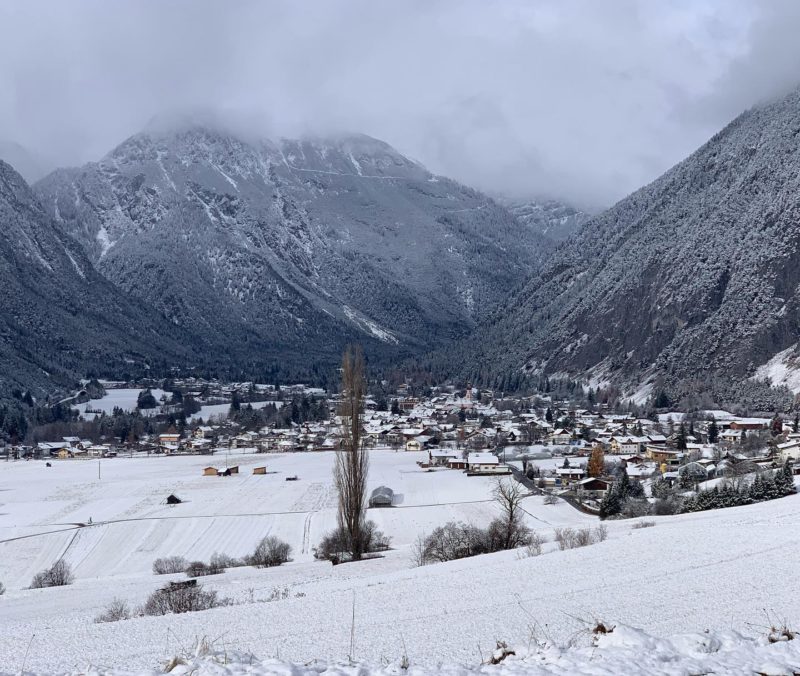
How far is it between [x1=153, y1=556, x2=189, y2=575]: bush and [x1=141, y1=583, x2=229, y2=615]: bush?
12.3 m

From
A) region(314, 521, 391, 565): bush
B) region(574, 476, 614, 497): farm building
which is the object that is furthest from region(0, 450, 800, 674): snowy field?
region(574, 476, 614, 497): farm building

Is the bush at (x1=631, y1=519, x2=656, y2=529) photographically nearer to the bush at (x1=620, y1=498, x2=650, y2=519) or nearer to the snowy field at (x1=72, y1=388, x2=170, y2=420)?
the bush at (x1=620, y1=498, x2=650, y2=519)

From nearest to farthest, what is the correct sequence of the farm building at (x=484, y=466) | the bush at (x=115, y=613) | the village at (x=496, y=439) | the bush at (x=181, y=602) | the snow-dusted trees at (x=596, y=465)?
the bush at (x=115, y=613) → the bush at (x=181, y=602) → the village at (x=496, y=439) → the snow-dusted trees at (x=596, y=465) → the farm building at (x=484, y=466)

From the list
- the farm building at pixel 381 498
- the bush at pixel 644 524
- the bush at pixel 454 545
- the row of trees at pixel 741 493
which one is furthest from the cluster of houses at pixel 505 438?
the bush at pixel 454 545

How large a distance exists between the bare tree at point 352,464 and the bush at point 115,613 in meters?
12.6

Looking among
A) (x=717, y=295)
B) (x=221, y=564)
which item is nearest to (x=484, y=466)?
(x=221, y=564)

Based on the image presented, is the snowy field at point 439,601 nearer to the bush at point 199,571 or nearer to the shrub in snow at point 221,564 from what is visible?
the bush at point 199,571

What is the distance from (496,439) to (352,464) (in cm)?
7603

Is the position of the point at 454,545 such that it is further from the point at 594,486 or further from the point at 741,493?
the point at 594,486

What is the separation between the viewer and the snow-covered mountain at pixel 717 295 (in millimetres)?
140375

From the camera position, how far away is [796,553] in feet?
72.4

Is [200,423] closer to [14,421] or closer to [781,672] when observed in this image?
[14,421]

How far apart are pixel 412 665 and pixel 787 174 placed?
570 ft

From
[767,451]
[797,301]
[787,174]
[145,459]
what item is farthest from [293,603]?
[787,174]
